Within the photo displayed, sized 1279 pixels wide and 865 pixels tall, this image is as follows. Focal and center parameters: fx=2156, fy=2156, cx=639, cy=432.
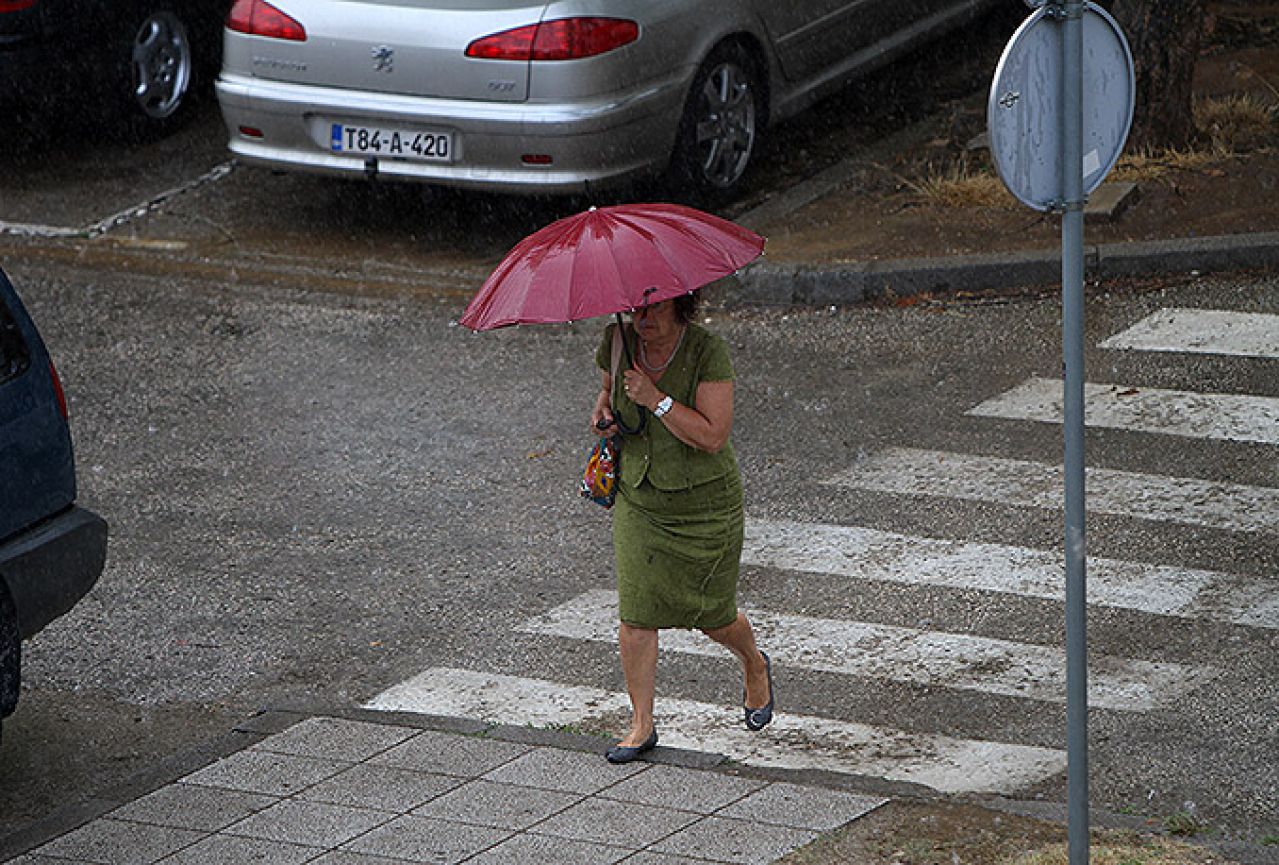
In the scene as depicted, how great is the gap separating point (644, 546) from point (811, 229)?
558cm

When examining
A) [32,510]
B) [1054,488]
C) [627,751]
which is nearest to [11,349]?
[32,510]

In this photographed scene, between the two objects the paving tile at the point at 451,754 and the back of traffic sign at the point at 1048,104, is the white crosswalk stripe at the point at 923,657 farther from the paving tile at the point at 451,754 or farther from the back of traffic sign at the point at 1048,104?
the back of traffic sign at the point at 1048,104

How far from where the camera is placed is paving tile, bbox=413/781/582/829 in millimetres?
5465

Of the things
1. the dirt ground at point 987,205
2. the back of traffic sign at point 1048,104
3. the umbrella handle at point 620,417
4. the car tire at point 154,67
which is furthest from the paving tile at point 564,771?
the car tire at point 154,67

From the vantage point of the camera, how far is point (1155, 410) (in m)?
8.49

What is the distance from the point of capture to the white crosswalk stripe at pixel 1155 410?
8.25 meters

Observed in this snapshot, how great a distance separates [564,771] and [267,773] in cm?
82

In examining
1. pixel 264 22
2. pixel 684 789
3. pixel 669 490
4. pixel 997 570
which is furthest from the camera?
pixel 264 22

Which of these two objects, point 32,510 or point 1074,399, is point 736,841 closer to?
point 1074,399

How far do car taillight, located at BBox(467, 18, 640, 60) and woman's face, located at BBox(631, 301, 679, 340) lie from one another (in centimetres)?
514

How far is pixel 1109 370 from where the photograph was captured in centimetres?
898

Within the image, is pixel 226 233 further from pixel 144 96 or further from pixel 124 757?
pixel 124 757

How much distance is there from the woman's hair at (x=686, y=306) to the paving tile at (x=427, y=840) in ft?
4.59

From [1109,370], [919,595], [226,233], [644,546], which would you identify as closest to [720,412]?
[644,546]
